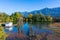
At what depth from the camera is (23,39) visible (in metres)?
10.5

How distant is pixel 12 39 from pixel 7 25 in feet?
36.9

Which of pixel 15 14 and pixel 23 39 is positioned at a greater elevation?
pixel 15 14

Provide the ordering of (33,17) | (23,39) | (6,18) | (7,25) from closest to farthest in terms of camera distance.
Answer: (23,39) < (7,25) < (6,18) < (33,17)

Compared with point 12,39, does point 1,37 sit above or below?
above

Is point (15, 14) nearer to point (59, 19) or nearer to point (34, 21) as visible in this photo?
point (34, 21)

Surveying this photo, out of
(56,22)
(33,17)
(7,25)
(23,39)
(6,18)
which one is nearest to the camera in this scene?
(23,39)

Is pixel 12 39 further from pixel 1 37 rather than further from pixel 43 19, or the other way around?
pixel 43 19

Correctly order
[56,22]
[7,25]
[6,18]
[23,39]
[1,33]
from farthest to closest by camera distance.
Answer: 1. [56,22]
2. [6,18]
3. [7,25]
4. [23,39]
5. [1,33]

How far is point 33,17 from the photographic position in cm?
2842

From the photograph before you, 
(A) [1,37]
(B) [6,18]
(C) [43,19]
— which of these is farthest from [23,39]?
(C) [43,19]

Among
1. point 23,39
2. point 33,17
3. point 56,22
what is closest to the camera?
point 23,39

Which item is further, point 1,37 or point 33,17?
point 33,17

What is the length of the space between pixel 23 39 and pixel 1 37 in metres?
3.16

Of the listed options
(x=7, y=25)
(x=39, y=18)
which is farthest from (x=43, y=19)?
(x=7, y=25)
